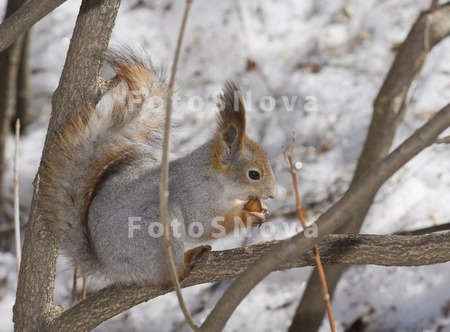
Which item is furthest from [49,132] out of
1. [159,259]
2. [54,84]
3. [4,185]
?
[54,84]

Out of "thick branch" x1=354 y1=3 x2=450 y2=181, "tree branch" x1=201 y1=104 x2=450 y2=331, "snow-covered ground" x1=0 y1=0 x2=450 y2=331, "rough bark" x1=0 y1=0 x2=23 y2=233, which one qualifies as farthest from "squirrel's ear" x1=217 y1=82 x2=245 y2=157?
"rough bark" x1=0 y1=0 x2=23 y2=233

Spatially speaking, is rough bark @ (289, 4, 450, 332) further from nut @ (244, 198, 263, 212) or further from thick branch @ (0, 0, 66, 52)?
thick branch @ (0, 0, 66, 52)

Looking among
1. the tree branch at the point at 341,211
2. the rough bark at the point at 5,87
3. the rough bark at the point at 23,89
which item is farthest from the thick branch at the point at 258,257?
the rough bark at the point at 23,89

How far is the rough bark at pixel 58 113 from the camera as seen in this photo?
1733 mm

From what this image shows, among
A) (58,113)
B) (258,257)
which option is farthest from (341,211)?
(58,113)

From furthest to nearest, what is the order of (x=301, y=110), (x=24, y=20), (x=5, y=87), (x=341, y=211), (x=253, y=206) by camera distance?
1. (x=301, y=110)
2. (x=5, y=87)
3. (x=253, y=206)
4. (x=24, y=20)
5. (x=341, y=211)

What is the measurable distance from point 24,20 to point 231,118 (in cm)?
50

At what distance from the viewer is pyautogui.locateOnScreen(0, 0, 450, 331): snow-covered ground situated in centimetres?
272

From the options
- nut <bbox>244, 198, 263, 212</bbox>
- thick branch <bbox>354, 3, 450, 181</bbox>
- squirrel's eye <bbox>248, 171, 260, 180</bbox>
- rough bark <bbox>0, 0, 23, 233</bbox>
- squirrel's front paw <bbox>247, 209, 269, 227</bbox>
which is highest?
rough bark <bbox>0, 0, 23, 233</bbox>

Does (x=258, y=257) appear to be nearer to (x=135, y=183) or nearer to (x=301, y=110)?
(x=135, y=183)

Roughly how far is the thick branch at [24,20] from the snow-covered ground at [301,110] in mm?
1049

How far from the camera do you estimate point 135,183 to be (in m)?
1.69

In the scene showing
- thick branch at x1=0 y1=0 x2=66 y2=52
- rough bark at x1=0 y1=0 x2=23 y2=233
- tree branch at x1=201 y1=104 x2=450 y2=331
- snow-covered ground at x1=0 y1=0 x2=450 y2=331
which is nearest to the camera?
tree branch at x1=201 y1=104 x2=450 y2=331

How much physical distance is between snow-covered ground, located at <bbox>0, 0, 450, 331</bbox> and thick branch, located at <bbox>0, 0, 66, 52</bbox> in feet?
3.44
